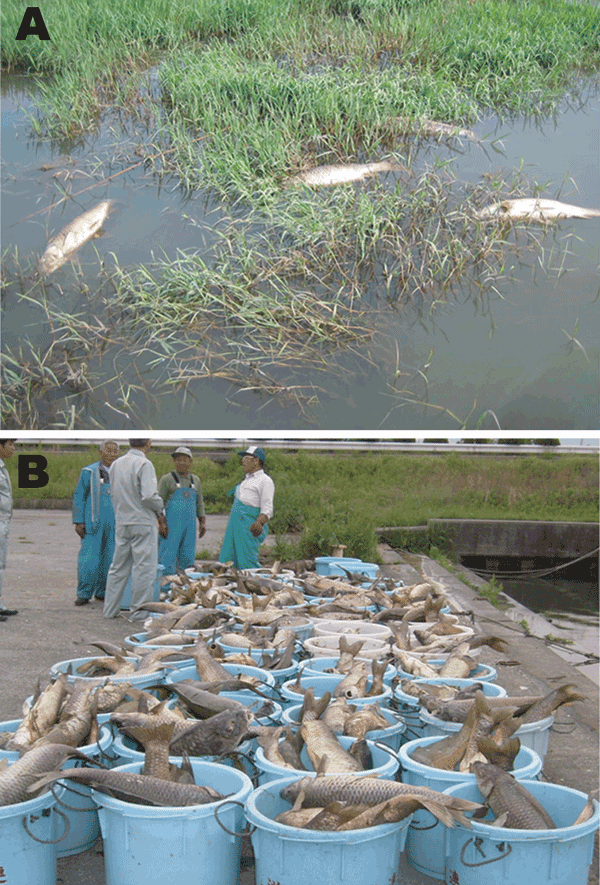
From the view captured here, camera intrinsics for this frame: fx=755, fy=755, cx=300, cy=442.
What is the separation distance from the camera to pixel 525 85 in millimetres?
5832

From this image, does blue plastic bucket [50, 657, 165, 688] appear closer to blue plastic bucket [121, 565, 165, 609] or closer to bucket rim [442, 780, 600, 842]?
bucket rim [442, 780, 600, 842]

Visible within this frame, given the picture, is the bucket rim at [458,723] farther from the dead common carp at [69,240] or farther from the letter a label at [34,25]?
the letter a label at [34,25]

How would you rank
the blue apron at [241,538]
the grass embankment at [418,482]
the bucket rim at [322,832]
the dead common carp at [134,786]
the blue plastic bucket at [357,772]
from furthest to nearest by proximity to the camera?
1. the grass embankment at [418,482]
2. the blue apron at [241,538]
3. the blue plastic bucket at [357,772]
4. the dead common carp at [134,786]
5. the bucket rim at [322,832]

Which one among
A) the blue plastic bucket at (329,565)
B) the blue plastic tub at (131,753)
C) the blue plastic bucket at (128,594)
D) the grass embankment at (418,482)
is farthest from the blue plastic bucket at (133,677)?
the grass embankment at (418,482)

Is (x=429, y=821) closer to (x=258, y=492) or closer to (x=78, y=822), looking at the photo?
(x=78, y=822)

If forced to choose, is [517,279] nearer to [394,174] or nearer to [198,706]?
[394,174]

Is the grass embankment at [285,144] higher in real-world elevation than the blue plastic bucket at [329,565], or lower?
higher

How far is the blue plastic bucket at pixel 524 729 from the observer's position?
257 centimetres

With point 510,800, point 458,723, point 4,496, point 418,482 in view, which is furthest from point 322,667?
point 418,482

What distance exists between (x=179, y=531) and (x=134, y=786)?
4361 mm

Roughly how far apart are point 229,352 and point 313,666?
4.77ft

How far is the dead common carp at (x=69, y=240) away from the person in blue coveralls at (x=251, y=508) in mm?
2351

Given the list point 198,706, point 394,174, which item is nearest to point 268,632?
point 198,706

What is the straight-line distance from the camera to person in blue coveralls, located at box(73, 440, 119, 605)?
18.9ft
